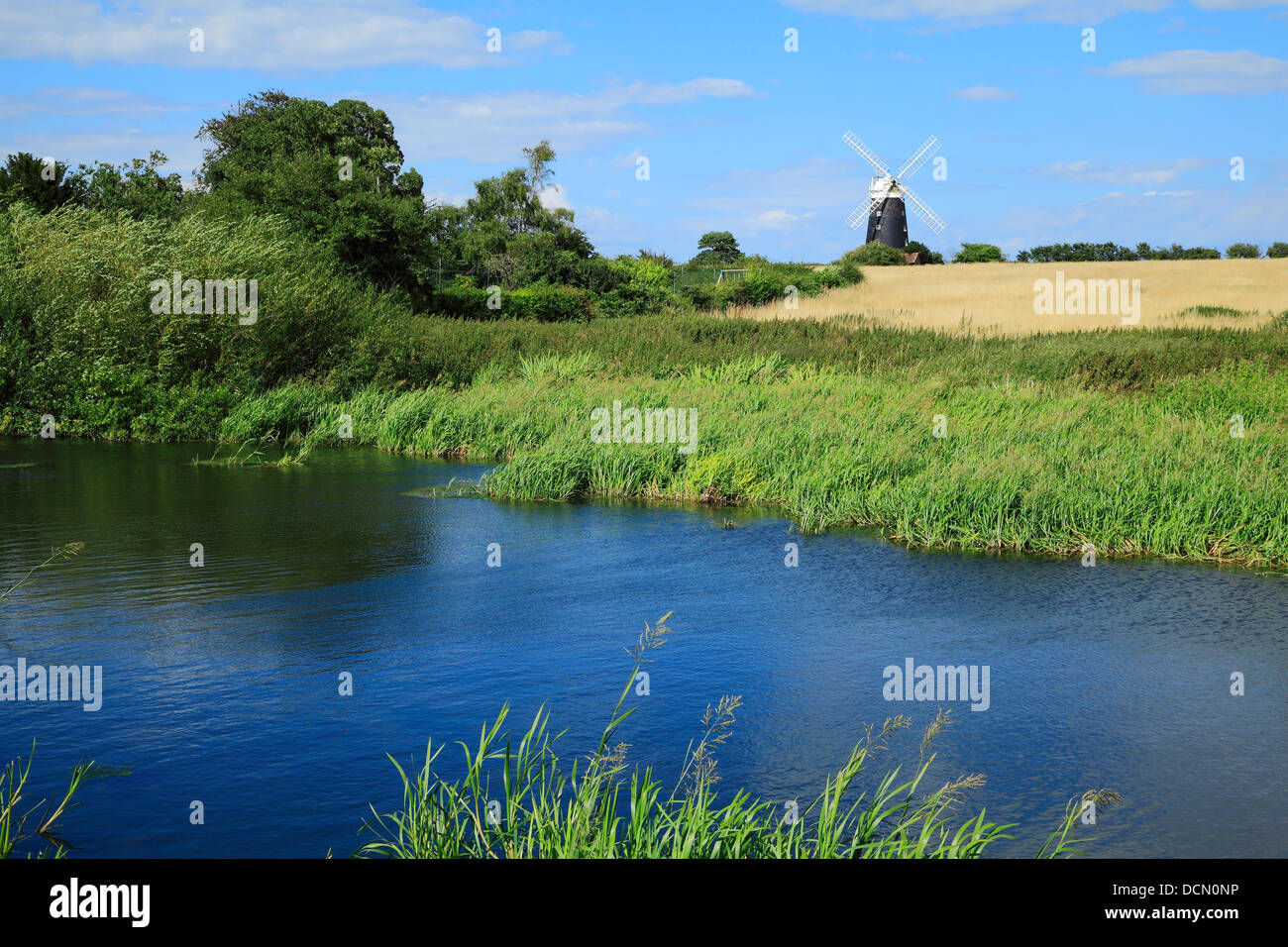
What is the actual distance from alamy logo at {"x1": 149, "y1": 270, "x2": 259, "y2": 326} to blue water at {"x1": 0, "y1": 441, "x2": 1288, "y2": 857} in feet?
33.3

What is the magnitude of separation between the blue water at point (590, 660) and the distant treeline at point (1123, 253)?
205 ft

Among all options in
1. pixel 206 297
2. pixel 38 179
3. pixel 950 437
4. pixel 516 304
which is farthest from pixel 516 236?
pixel 950 437

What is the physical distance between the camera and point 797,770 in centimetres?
624

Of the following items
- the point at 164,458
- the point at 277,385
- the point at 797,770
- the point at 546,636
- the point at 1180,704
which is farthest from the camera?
the point at 277,385

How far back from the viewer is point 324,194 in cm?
3994

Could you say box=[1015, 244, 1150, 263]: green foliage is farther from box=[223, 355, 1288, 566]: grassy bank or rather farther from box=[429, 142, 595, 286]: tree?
box=[223, 355, 1288, 566]: grassy bank

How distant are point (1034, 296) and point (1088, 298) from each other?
2115 mm

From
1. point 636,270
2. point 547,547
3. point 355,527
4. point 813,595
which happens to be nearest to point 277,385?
point 355,527

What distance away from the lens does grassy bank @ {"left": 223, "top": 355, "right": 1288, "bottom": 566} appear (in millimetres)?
12609

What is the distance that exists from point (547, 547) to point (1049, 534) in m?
5.68

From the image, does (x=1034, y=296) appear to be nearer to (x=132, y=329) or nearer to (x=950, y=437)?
(x=950, y=437)

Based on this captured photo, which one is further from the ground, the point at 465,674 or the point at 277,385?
the point at 277,385

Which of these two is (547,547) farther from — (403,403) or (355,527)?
(403,403)
